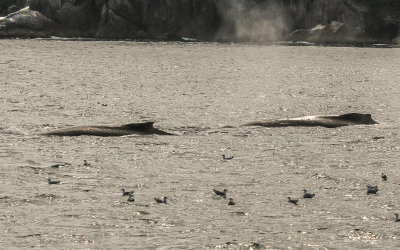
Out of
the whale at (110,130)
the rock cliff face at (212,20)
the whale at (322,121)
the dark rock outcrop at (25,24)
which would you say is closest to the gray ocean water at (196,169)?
the whale at (110,130)

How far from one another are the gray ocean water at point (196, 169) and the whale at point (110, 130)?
2.36ft

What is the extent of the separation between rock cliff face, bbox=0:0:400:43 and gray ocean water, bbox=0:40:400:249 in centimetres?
8443

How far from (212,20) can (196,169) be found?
126445 mm

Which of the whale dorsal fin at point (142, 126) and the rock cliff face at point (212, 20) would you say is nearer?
the whale dorsal fin at point (142, 126)

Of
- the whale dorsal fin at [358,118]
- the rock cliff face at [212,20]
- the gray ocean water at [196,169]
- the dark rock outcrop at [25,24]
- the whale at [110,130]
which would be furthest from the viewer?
the rock cliff face at [212,20]

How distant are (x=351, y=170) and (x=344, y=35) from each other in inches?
4942

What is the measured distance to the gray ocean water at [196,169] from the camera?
20.4m

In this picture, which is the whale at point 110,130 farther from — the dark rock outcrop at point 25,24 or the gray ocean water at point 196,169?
the dark rock outcrop at point 25,24

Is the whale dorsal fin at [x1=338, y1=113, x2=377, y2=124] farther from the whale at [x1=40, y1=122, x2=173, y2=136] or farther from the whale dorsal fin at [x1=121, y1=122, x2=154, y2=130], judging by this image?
the whale dorsal fin at [x1=121, y1=122, x2=154, y2=130]

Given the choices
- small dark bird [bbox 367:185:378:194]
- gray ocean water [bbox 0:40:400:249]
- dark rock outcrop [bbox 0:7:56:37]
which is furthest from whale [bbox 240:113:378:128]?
dark rock outcrop [bbox 0:7:56:37]

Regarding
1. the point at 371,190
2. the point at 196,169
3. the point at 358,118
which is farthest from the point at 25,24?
the point at 371,190

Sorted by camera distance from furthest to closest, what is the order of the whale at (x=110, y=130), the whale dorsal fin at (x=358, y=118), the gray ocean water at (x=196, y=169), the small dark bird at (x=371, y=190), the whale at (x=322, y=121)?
the whale dorsal fin at (x=358, y=118)
the whale at (x=322, y=121)
the whale at (x=110, y=130)
the small dark bird at (x=371, y=190)
the gray ocean water at (x=196, y=169)

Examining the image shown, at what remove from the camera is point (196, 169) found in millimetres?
28406

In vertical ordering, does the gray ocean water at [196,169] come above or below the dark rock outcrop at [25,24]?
below
